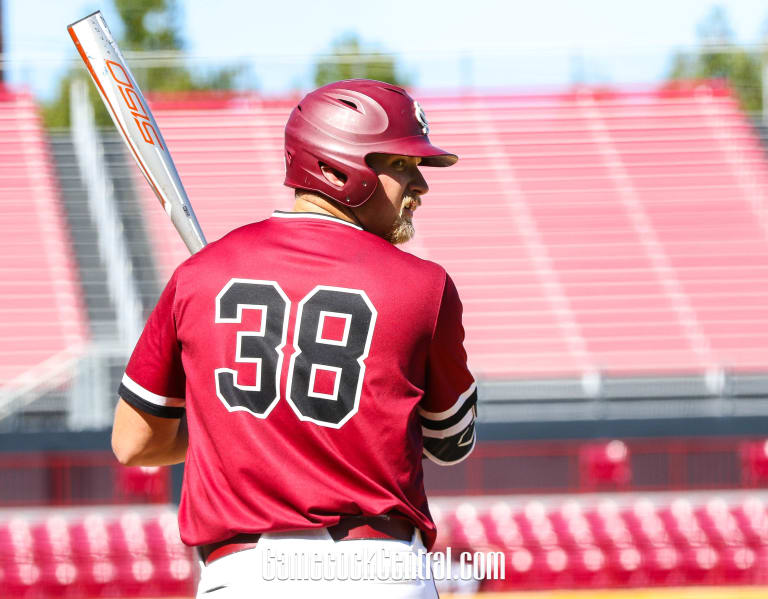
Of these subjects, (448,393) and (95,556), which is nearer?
(448,393)

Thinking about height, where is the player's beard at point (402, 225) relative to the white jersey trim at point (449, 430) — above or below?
above

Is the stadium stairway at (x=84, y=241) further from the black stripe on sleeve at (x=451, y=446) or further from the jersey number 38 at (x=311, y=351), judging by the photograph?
the jersey number 38 at (x=311, y=351)

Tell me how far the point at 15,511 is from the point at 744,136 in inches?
458

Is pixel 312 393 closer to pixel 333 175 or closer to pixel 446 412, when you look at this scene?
pixel 446 412

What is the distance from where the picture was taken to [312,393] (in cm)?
201

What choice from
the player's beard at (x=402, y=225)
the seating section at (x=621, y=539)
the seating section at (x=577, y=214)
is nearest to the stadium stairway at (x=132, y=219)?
the seating section at (x=577, y=214)

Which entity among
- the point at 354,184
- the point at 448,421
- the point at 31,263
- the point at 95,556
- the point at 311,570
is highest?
the point at 354,184

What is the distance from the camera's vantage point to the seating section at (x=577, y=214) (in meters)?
13.3

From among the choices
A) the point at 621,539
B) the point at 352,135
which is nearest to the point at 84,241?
the point at 621,539

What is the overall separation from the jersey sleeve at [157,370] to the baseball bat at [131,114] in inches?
26.3

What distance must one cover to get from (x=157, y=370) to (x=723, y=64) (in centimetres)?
3696

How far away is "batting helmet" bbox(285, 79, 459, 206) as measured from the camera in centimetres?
215

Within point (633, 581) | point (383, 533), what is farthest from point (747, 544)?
point (383, 533)

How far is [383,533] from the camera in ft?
6.71
